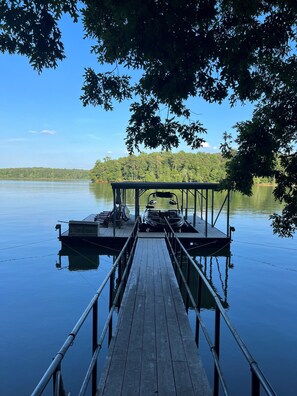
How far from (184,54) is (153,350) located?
498 cm

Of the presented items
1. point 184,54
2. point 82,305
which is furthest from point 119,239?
point 184,54

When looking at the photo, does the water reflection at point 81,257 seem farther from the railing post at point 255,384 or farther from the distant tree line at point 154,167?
the distant tree line at point 154,167

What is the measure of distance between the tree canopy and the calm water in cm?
316

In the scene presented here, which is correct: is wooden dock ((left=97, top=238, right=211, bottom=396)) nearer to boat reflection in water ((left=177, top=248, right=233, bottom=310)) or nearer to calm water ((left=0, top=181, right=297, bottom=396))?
calm water ((left=0, top=181, right=297, bottom=396))

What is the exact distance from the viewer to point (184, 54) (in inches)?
225

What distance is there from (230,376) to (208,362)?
0.59 m

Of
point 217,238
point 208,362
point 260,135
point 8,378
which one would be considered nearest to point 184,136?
point 260,135

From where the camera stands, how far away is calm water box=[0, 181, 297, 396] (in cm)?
638

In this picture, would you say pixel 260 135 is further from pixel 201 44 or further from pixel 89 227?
pixel 89 227

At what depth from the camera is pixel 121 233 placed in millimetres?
17422

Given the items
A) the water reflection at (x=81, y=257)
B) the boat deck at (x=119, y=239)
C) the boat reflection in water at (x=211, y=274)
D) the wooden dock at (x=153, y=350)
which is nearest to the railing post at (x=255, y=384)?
the wooden dock at (x=153, y=350)

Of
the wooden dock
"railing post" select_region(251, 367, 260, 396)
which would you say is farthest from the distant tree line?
"railing post" select_region(251, 367, 260, 396)

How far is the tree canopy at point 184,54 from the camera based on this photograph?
5223 mm

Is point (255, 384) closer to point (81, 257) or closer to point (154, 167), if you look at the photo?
point (81, 257)
